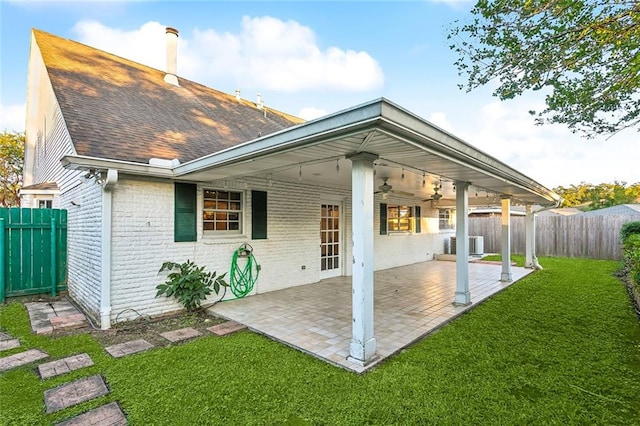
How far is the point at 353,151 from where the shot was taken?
10.9 feet

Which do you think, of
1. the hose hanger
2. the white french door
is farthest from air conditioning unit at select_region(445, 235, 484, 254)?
the hose hanger

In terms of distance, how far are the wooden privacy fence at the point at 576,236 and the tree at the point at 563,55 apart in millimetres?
9258

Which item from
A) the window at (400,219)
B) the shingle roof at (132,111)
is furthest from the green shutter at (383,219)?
the shingle roof at (132,111)

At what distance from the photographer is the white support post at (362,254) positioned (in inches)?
130

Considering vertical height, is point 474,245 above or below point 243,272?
below

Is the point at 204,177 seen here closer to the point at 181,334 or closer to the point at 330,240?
the point at 181,334

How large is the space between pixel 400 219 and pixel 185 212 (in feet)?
25.9

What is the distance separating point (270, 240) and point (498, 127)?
34.2 ft

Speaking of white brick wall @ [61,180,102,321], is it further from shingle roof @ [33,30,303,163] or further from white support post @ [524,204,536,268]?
white support post @ [524,204,536,268]

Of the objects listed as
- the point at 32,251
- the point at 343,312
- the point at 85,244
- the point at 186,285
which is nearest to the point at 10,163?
the point at 32,251

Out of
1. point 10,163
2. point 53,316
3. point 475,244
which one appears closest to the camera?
point 53,316

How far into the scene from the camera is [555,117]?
5988mm

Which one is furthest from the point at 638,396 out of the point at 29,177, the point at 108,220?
the point at 29,177

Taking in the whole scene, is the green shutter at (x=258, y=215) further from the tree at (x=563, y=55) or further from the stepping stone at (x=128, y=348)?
the tree at (x=563, y=55)
